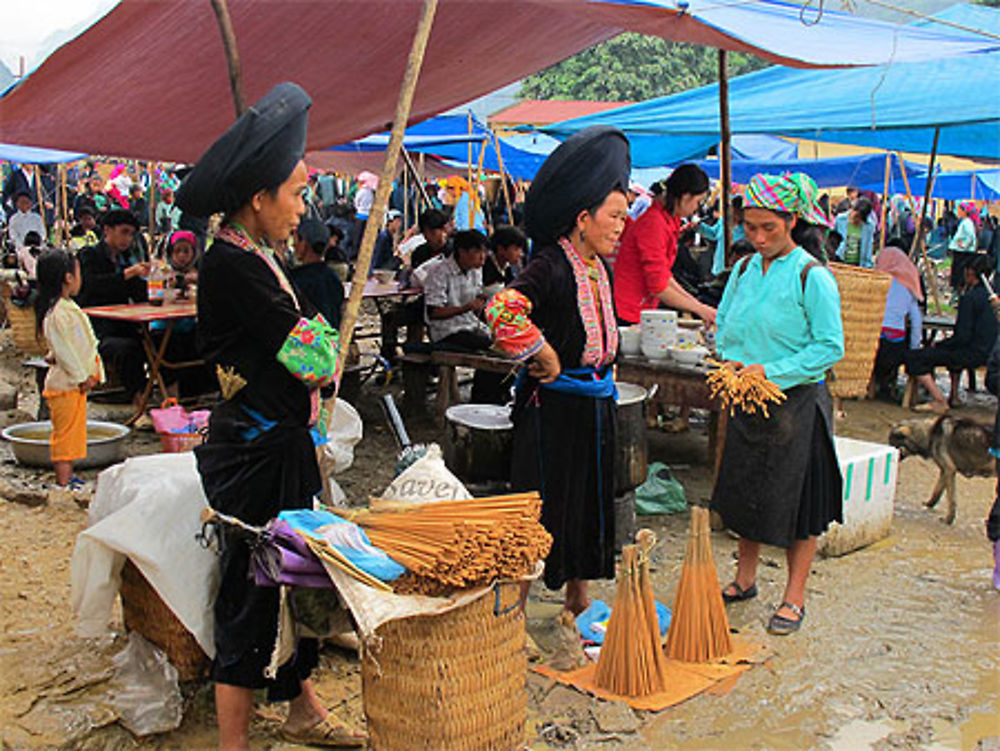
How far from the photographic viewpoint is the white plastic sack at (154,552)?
2.98 meters

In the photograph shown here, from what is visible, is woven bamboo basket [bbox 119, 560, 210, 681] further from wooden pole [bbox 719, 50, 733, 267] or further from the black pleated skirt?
wooden pole [bbox 719, 50, 733, 267]

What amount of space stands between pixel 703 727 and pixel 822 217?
2.14 metres

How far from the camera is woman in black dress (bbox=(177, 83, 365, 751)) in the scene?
8.75 ft

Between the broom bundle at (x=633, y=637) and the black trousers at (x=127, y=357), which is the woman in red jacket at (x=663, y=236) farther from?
the black trousers at (x=127, y=357)

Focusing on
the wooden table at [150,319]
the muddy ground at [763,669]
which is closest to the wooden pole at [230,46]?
the muddy ground at [763,669]

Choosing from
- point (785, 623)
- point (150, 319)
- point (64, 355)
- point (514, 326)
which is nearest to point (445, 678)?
point (514, 326)

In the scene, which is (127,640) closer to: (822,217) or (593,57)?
(822,217)

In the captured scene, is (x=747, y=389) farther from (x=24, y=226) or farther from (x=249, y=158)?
(x=24, y=226)

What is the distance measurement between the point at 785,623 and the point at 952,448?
8.35ft

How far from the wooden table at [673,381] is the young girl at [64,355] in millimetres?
3339

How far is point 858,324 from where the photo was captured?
246 inches

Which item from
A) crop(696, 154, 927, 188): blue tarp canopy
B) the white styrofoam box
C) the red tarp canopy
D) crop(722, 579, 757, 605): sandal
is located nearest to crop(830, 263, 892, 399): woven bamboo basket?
the white styrofoam box

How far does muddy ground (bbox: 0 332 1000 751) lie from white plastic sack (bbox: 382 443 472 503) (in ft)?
3.10

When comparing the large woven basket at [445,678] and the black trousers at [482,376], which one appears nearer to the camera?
the large woven basket at [445,678]
